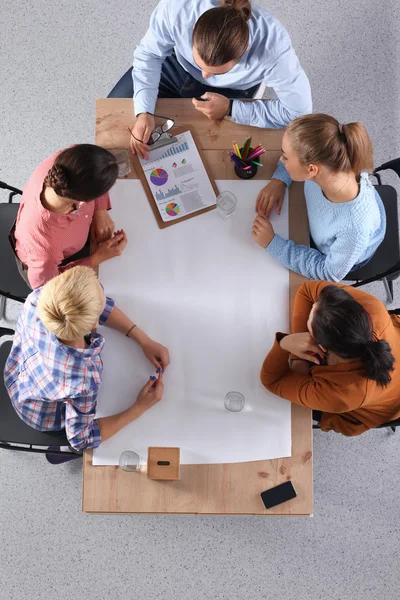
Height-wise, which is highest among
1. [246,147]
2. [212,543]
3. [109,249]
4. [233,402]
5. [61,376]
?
[246,147]

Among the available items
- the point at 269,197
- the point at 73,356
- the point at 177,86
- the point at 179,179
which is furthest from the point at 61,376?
the point at 177,86

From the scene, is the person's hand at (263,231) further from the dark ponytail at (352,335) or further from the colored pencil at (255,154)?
the dark ponytail at (352,335)

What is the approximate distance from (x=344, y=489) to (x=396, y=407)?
871mm

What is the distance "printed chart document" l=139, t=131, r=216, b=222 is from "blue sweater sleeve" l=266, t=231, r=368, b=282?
282 millimetres

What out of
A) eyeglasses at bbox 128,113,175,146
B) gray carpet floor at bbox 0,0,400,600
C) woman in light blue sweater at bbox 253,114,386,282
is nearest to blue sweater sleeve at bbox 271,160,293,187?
woman in light blue sweater at bbox 253,114,386,282

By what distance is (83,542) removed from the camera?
2.32m

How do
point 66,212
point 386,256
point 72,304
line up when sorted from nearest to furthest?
point 72,304 < point 66,212 < point 386,256

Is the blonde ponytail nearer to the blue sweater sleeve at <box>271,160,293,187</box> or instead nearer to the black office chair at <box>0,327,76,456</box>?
the blue sweater sleeve at <box>271,160,293,187</box>

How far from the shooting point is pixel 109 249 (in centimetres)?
171

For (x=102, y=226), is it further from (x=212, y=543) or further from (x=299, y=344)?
(x=212, y=543)

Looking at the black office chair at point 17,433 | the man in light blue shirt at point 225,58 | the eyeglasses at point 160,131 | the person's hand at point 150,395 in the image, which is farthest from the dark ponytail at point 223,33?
the black office chair at point 17,433

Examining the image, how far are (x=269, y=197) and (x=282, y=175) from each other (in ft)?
0.29

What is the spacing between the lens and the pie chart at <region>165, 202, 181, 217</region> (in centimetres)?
177

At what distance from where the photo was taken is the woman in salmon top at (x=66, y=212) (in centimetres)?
156
